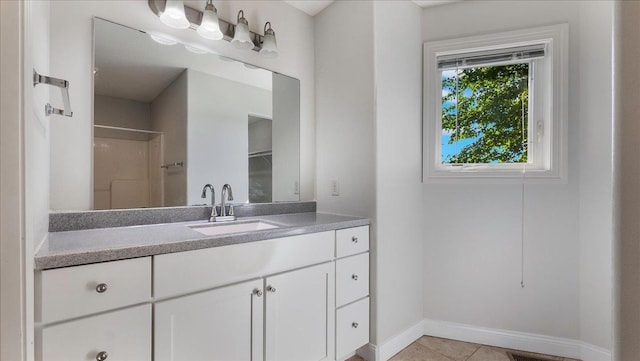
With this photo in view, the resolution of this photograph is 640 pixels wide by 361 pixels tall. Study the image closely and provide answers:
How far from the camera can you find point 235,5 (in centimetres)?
188

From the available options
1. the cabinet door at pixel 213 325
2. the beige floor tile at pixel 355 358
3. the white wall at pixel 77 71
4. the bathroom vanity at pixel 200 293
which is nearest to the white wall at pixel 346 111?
the beige floor tile at pixel 355 358

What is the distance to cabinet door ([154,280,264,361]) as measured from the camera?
1.09m

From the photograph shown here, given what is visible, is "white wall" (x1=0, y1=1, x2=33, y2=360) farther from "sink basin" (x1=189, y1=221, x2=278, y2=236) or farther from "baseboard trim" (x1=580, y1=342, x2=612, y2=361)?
"baseboard trim" (x1=580, y1=342, x2=612, y2=361)

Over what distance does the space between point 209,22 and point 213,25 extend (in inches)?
0.9

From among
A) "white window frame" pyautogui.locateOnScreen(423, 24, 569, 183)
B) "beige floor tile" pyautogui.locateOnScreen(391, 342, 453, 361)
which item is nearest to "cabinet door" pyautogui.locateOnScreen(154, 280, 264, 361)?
"beige floor tile" pyautogui.locateOnScreen(391, 342, 453, 361)

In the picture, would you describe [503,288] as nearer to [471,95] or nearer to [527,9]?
[471,95]

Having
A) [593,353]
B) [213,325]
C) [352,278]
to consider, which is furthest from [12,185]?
[593,353]

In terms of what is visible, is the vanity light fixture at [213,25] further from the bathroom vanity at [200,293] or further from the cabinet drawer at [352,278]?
the cabinet drawer at [352,278]

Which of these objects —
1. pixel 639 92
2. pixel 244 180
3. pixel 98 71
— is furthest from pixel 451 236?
pixel 98 71

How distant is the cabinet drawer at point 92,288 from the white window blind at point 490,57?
2232 millimetres

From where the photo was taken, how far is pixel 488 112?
215 cm

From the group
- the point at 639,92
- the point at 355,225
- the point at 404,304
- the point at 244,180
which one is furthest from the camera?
the point at 404,304

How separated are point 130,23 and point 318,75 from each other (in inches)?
47.3

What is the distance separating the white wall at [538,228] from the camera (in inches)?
70.9
